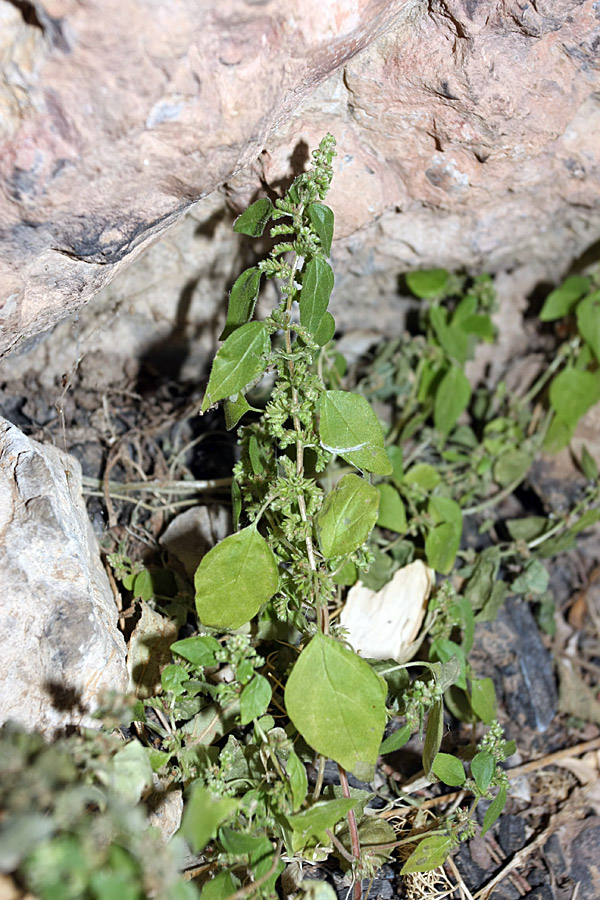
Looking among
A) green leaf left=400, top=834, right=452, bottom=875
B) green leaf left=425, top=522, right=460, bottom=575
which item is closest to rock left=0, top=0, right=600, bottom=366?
green leaf left=425, top=522, right=460, bottom=575

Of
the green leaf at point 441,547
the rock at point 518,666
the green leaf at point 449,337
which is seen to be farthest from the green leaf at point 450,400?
the rock at point 518,666

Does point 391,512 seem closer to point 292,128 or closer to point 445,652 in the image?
point 445,652

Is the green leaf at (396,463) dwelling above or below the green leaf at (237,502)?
below

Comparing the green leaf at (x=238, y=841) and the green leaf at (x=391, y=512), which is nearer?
the green leaf at (x=238, y=841)

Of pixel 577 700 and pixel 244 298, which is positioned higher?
pixel 244 298

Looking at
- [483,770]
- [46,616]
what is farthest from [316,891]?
[46,616]

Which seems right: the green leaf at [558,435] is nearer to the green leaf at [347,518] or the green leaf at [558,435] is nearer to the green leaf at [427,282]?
the green leaf at [427,282]
